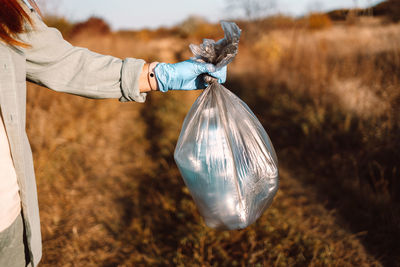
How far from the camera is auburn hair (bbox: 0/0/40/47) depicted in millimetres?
784

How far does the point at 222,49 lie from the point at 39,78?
68 centimetres

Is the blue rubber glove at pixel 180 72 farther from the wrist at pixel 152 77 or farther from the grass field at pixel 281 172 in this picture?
the grass field at pixel 281 172

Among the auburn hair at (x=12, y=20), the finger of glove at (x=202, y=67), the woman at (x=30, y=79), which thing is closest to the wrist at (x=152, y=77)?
the woman at (x=30, y=79)

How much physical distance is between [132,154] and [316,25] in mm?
3776

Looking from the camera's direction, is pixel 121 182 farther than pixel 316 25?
No

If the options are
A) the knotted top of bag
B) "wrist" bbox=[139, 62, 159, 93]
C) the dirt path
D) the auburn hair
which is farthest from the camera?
the dirt path

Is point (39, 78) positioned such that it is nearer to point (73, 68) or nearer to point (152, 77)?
point (73, 68)

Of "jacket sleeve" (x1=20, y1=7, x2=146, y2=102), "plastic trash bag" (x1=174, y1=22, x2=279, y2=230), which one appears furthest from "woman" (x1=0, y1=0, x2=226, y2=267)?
"plastic trash bag" (x1=174, y1=22, x2=279, y2=230)

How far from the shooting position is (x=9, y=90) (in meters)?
0.82

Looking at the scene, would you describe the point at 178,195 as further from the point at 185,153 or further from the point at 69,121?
the point at 69,121

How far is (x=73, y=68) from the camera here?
37.8 inches

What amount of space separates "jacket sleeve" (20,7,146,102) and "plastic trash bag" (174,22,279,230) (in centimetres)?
28

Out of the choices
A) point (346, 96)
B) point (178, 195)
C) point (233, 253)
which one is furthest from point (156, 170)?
point (346, 96)

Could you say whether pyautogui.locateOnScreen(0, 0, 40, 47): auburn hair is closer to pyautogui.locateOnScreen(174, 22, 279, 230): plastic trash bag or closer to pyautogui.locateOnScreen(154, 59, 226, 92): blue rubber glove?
pyautogui.locateOnScreen(154, 59, 226, 92): blue rubber glove
